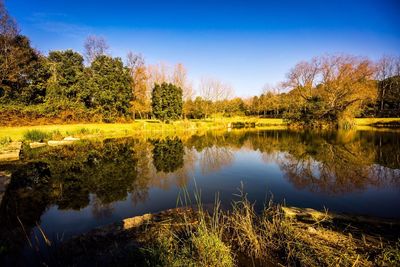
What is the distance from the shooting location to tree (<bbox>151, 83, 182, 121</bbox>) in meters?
35.8

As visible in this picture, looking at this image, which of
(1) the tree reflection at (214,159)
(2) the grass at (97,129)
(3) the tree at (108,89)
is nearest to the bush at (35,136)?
(2) the grass at (97,129)

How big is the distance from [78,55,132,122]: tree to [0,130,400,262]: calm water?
17.7m

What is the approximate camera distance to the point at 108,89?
32188mm

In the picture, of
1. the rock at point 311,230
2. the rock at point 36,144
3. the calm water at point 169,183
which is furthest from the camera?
the rock at point 36,144

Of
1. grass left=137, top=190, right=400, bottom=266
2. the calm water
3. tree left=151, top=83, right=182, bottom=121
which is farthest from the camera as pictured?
tree left=151, top=83, right=182, bottom=121

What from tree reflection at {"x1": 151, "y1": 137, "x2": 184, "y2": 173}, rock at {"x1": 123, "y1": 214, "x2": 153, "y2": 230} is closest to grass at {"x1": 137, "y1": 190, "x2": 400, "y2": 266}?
rock at {"x1": 123, "y1": 214, "x2": 153, "y2": 230}

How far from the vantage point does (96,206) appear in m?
6.95

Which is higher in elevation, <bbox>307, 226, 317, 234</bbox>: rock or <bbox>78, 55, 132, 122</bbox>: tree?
<bbox>78, 55, 132, 122</bbox>: tree

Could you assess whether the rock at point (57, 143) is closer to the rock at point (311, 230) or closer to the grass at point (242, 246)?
the grass at point (242, 246)

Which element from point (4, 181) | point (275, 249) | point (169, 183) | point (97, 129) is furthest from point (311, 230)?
point (97, 129)

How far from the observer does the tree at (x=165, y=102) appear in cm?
3578

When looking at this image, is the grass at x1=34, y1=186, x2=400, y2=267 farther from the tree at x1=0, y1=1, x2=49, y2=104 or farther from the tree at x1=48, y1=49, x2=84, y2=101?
the tree at x1=48, y1=49, x2=84, y2=101

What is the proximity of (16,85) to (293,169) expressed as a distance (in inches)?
1291

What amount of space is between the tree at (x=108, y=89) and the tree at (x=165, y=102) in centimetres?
418
